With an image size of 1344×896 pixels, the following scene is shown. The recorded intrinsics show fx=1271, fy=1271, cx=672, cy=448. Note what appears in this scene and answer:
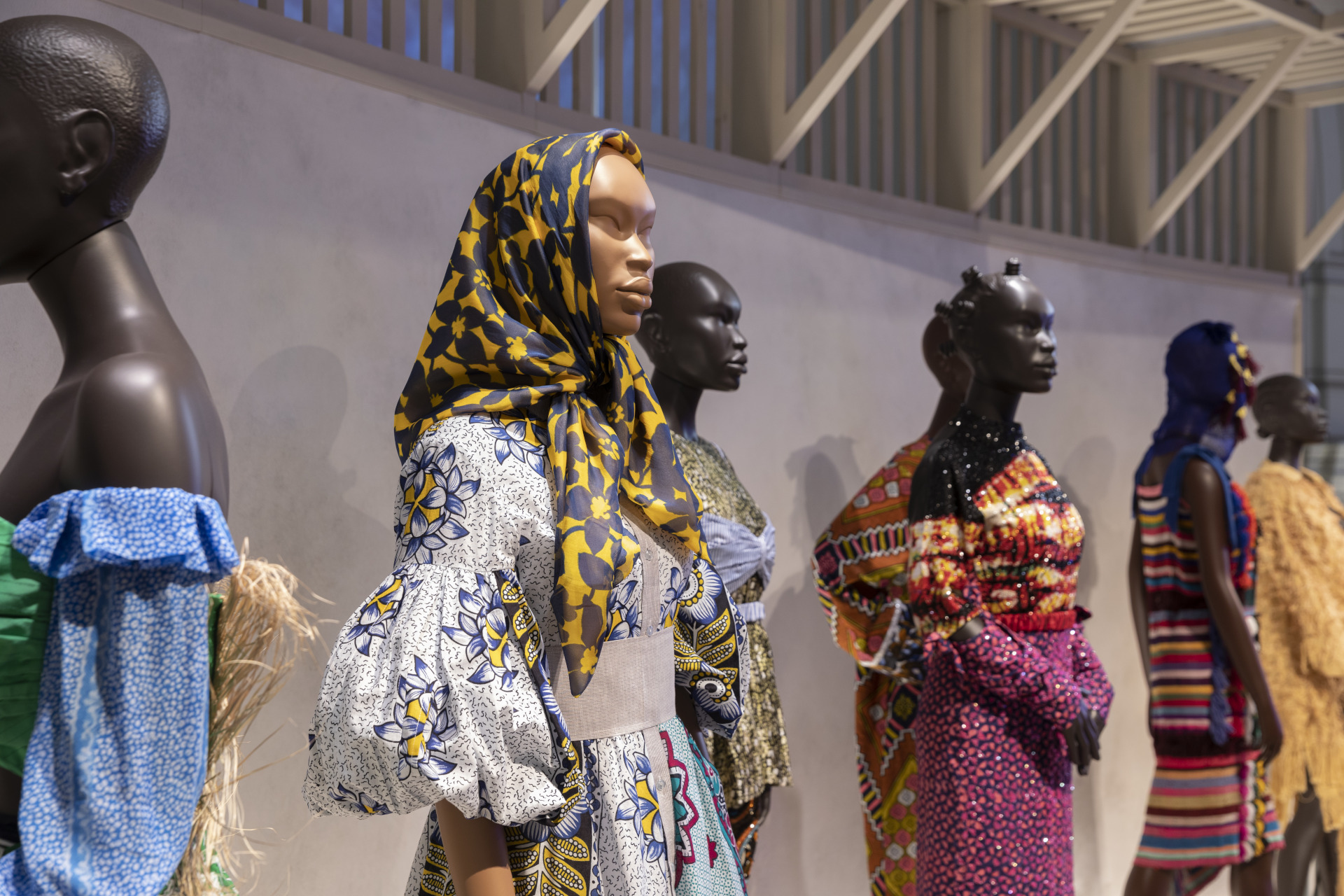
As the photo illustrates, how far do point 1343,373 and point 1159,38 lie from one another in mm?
2131

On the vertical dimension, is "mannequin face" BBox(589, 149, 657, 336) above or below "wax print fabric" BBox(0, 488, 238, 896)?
above

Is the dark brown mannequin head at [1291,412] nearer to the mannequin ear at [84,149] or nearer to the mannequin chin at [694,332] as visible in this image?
the mannequin chin at [694,332]

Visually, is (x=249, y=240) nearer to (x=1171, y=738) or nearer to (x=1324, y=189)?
(x=1171, y=738)

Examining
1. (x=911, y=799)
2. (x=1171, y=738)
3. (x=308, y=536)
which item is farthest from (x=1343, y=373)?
(x=308, y=536)

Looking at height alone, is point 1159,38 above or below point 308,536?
above

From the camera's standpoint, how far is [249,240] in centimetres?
258

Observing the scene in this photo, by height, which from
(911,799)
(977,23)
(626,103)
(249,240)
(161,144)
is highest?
(977,23)

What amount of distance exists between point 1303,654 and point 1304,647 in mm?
32

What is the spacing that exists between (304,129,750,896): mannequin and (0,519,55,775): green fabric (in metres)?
0.28

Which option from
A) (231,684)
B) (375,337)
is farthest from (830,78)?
(231,684)

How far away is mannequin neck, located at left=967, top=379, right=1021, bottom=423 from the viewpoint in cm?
290

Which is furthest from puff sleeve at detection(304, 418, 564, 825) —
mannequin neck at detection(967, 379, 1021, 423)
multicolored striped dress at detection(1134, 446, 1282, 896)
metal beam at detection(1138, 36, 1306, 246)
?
metal beam at detection(1138, 36, 1306, 246)

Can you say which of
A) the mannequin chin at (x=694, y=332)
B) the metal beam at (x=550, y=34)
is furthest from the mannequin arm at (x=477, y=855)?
the metal beam at (x=550, y=34)

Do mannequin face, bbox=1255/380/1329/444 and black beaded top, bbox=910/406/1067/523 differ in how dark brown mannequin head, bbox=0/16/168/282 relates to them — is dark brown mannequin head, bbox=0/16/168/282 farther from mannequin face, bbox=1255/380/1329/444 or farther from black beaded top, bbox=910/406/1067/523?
mannequin face, bbox=1255/380/1329/444
